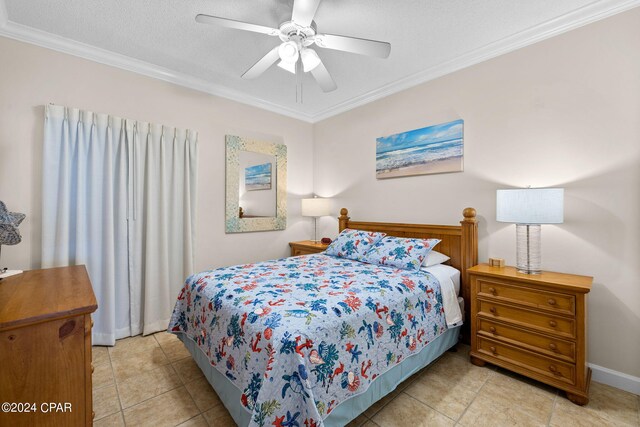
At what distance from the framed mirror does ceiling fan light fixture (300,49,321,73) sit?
1.64m

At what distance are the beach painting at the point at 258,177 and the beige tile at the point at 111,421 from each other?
7.90 ft

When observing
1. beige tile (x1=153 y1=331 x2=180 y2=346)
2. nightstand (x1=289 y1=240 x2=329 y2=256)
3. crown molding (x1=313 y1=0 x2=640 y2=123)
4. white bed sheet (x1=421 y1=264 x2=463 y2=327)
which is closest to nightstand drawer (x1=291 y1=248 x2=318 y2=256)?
nightstand (x1=289 y1=240 x2=329 y2=256)

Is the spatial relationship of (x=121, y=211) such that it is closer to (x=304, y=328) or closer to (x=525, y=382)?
(x=304, y=328)

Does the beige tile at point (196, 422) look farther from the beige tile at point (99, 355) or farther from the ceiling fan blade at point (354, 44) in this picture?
the ceiling fan blade at point (354, 44)

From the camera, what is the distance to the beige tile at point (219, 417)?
1582 millimetres

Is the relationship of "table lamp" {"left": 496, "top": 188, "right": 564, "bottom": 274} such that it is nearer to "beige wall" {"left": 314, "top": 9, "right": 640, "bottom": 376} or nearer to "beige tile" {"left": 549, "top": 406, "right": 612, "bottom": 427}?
"beige wall" {"left": 314, "top": 9, "right": 640, "bottom": 376}

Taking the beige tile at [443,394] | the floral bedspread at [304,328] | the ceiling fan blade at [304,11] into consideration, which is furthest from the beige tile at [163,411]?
the ceiling fan blade at [304,11]

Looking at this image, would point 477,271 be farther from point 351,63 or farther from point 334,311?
point 351,63

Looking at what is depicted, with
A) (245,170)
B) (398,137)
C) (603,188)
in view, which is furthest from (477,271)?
(245,170)

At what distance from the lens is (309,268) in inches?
95.1

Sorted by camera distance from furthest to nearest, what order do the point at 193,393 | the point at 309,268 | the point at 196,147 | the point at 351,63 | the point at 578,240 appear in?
the point at 196,147
the point at 351,63
the point at 309,268
the point at 578,240
the point at 193,393

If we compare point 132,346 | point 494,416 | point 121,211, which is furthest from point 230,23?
point 494,416

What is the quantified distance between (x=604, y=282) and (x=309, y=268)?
6.99 feet

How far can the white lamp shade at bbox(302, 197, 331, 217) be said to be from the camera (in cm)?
371
